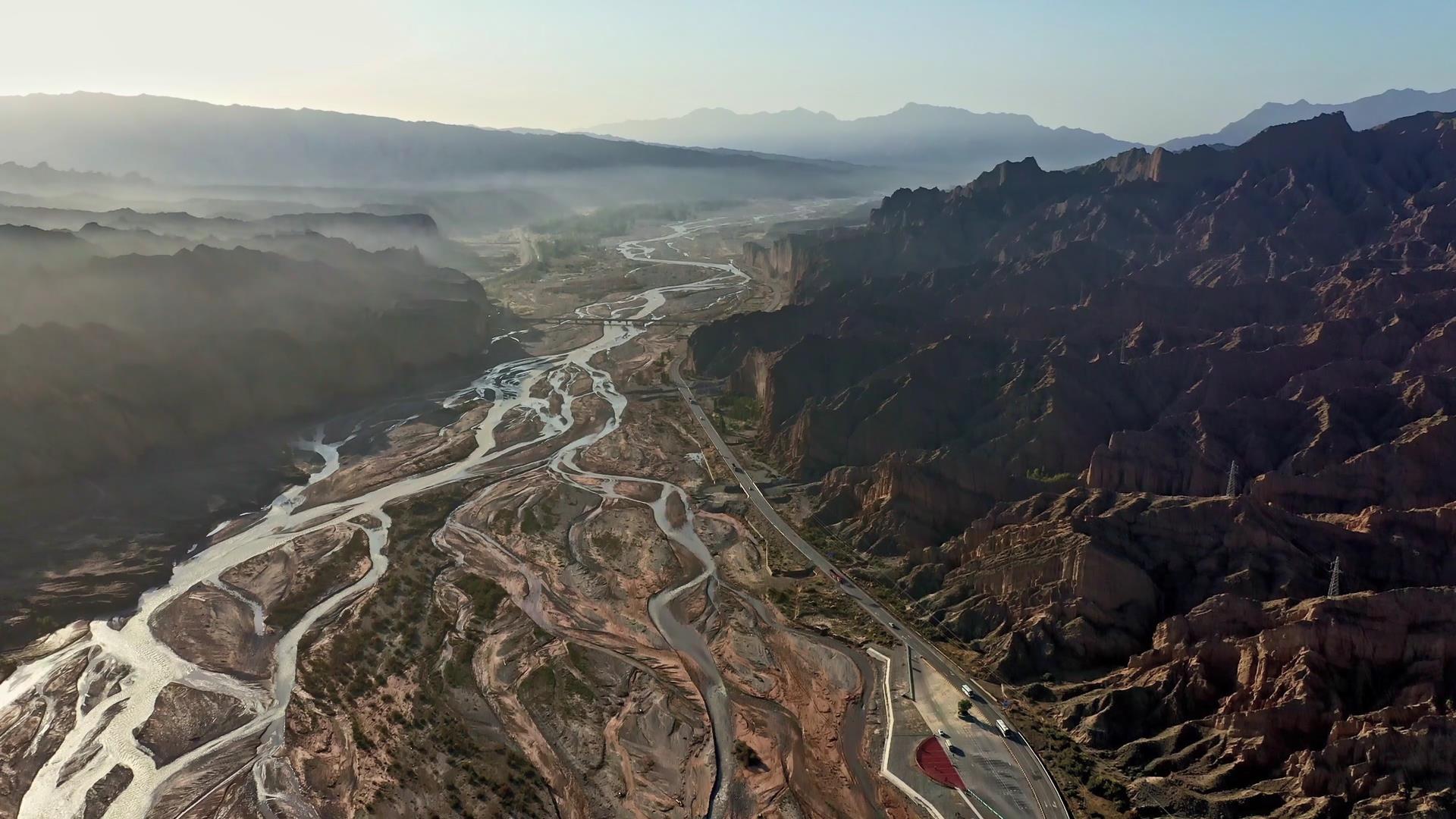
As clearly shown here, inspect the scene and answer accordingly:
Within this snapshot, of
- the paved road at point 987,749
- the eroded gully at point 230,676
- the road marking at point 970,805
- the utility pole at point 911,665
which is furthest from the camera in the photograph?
the utility pole at point 911,665

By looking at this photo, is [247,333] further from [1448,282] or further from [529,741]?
[1448,282]

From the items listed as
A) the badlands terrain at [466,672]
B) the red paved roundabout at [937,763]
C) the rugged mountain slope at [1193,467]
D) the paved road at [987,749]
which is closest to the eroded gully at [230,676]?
the badlands terrain at [466,672]

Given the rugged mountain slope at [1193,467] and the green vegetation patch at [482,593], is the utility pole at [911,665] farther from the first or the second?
the green vegetation patch at [482,593]

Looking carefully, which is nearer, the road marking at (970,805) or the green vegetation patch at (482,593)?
the road marking at (970,805)

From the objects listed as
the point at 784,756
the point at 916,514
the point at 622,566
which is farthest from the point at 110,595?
the point at 916,514

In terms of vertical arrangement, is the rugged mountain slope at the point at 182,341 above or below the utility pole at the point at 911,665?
above

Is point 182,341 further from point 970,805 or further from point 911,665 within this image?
point 970,805
